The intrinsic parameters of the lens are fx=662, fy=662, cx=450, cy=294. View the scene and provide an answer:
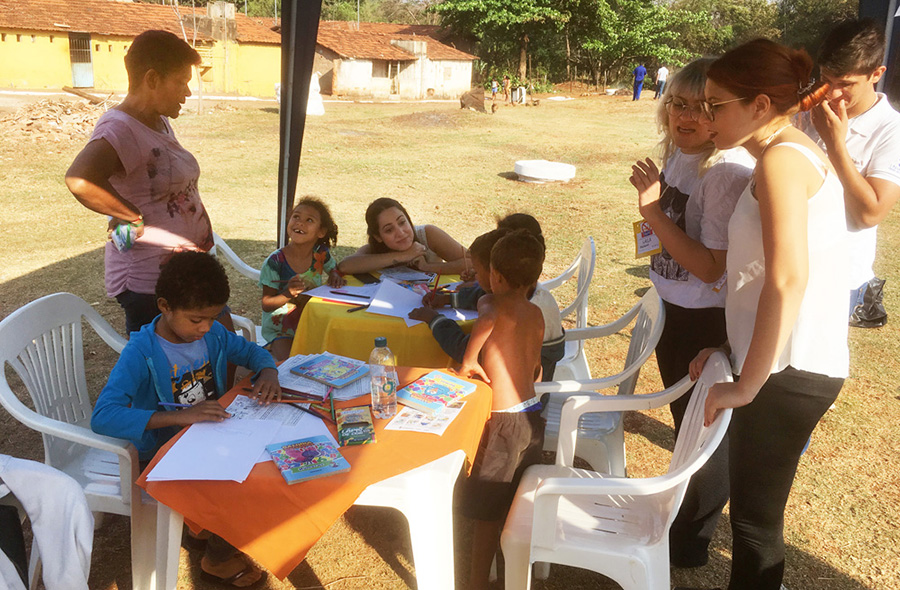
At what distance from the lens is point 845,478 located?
3.48 metres

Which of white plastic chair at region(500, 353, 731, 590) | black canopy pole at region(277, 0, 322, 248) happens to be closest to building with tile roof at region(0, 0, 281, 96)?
black canopy pole at region(277, 0, 322, 248)

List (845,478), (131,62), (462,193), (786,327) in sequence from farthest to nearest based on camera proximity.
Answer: (462,193)
(845,478)
(131,62)
(786,327)

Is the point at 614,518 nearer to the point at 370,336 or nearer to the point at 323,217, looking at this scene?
the point at 370,336

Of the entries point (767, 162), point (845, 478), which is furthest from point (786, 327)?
point (845, 478)

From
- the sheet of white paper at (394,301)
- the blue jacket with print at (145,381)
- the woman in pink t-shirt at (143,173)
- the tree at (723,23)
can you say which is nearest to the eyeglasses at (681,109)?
the sheet of white paper at (394,301)

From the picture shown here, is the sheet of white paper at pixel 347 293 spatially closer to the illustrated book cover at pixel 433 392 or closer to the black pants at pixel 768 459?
the illustrated book cover at pixel 433 392

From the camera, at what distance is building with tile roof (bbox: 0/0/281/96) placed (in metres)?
29.4

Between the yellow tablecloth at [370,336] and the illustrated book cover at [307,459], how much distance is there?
970 millimetres

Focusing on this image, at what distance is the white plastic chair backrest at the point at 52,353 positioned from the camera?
7.91ft

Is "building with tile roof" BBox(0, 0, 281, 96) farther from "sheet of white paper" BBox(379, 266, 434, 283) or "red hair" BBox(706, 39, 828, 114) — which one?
"red hair" BBox(706, 39, 828, 114)

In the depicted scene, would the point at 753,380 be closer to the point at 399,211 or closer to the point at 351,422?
the point at 351,422

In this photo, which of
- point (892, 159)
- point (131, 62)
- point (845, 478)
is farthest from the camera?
point (845, 478)

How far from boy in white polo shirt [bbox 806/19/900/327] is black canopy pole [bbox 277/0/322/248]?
3.05m

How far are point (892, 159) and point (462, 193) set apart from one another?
8.78 metres
